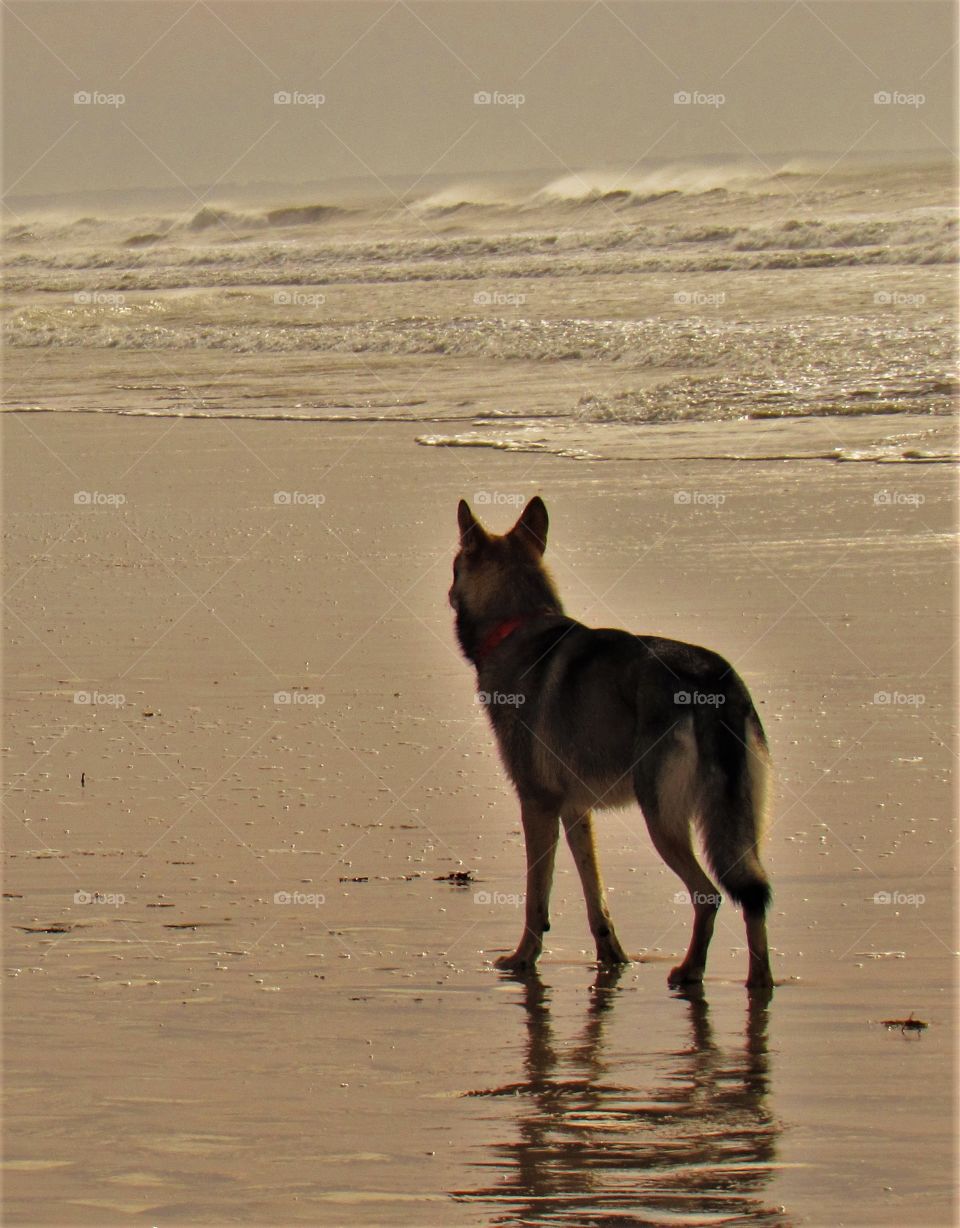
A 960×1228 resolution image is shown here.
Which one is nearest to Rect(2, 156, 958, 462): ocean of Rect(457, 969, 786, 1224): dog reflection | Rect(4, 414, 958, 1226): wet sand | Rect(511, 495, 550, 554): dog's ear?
Rect(4, 414, 958, 1226): wet sand

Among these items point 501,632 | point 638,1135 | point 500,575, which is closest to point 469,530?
point 500,575

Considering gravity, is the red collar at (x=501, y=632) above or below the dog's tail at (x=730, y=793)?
above

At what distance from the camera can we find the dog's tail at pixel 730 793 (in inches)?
202

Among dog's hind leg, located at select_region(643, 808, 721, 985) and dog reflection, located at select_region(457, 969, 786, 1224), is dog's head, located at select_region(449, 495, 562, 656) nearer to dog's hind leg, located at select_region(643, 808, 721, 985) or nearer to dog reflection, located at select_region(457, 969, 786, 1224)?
dog's hind leg, located at select_region(643, 808, 721, 985)

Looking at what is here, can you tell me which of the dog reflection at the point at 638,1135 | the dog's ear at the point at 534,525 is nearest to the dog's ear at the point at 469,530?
the dog's ear at the point at 534,525

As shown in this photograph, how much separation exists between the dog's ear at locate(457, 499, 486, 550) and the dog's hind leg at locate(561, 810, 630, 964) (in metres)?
1.06

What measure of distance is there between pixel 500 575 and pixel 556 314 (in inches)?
853

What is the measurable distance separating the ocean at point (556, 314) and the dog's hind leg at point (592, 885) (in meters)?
9.72

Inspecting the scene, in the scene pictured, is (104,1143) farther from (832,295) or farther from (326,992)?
(832,295)

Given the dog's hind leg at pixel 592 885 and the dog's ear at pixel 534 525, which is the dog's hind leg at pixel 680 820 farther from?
the dog's ear at pixel 534 525

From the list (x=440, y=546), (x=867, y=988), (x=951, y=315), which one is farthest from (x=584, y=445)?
(x=867, y=988)

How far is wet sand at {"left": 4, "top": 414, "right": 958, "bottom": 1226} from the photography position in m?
3.67

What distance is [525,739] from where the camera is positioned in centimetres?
569

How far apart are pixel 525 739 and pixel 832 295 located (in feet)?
77.9
